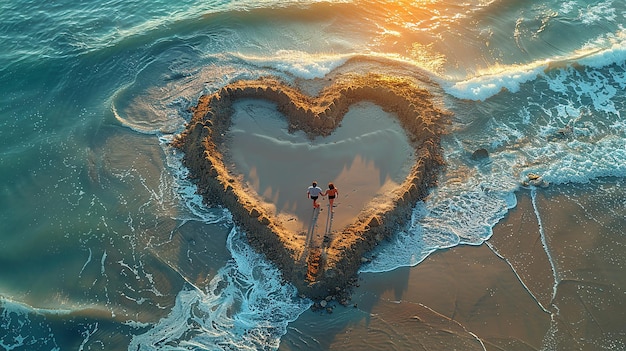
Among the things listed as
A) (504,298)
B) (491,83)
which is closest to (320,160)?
(504,298)

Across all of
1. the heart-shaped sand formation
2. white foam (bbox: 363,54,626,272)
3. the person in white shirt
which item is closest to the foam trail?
white foam (bbox: 363,54,626,272)

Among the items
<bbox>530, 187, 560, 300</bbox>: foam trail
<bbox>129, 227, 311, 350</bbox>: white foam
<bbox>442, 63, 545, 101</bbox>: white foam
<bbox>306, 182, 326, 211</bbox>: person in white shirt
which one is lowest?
<bbox>129, 227, 311, 350</bbox>: white foam

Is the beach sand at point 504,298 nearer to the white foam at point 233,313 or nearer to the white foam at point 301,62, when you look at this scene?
the white foam at point 233,313

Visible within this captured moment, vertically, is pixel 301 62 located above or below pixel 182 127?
above

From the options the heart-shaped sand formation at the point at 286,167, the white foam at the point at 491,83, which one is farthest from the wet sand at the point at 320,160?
the white foam at the point at 491,83

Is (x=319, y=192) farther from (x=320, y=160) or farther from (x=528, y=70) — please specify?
(x=528, y=70)

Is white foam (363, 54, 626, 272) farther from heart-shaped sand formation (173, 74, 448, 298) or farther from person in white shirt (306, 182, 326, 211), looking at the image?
person in white shirt (306, 182, 326, 211)
